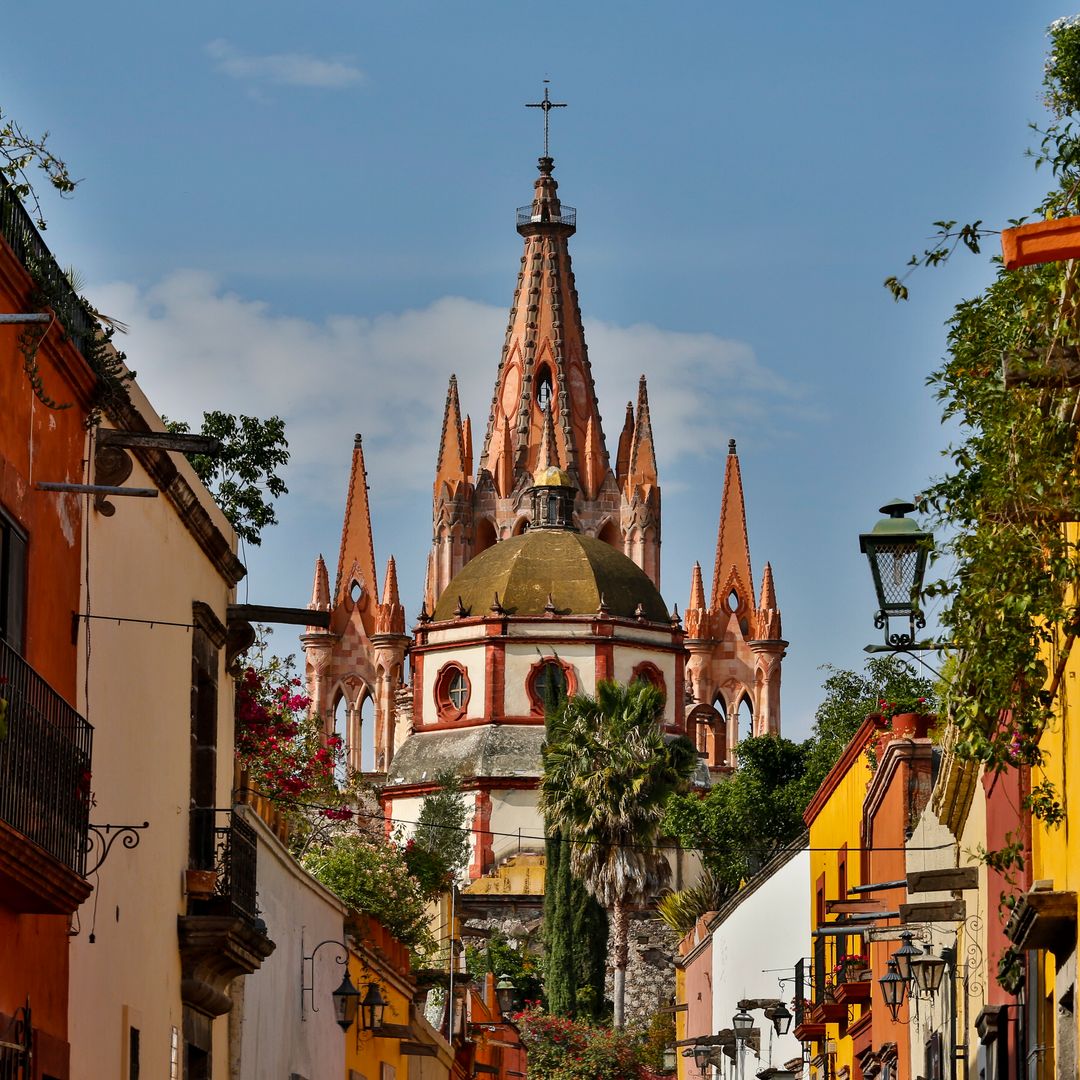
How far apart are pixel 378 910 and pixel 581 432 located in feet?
216

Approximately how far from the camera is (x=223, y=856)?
685 inches

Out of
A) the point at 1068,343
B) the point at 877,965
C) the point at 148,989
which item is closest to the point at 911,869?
the point at 877,965

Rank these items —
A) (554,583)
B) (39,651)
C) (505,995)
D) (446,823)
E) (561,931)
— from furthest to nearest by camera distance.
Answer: (554,583)
(446,823)
(561,931)
(505,995)
(39,651)

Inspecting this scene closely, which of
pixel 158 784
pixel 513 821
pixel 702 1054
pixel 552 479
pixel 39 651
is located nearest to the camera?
pixel 39 651

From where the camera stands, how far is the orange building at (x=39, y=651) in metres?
11.6

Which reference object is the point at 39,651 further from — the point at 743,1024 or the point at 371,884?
the point at 743,1024

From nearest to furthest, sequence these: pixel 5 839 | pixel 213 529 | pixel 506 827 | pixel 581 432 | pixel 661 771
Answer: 1. pixel 5 839
2. pixel 213 529
3. pixel 661 771
4. pixel 506 827
5. pixel 581 432

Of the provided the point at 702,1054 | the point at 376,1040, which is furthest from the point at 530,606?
the point at 376,1040

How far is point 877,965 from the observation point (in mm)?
26484

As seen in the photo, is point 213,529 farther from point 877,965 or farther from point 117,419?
point 877,965

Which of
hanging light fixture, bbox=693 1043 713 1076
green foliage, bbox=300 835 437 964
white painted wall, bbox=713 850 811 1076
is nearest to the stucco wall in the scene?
green foliage, bbox=300 835 437 964

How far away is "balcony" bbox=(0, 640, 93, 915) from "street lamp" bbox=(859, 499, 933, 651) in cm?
384

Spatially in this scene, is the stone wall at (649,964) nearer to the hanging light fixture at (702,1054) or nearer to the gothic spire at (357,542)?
the hanging light fixture at (702,1054)

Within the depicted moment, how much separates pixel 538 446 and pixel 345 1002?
76.6 m
